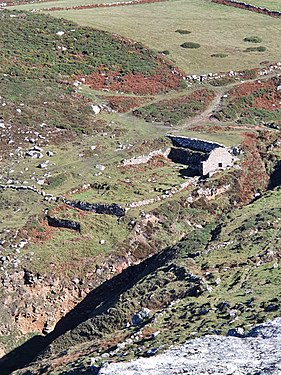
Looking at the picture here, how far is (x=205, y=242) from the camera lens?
54281 mm

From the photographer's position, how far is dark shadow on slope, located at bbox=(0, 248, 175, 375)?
4925cm

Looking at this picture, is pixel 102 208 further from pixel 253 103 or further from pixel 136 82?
pixel 253 103

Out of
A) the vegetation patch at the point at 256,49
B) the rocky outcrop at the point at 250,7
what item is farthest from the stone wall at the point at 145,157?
the rocky outcrop at the point at 250,7

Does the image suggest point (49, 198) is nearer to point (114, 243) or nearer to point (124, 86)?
point (114, 243)

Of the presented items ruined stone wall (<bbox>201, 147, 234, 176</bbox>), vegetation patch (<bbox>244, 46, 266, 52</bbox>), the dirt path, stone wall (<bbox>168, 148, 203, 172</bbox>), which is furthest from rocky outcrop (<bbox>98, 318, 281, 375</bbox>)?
vegetation patch (<bbox>244, 46, 266, 52</bbox>)

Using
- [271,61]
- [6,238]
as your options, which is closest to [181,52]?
[271,61]

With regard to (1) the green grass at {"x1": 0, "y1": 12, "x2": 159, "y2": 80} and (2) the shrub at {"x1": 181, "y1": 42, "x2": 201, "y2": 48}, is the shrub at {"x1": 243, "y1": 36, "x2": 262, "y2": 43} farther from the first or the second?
(1) the green grass at {"x1": 0, "y1": 12, "x2": 159, "y2": 80}

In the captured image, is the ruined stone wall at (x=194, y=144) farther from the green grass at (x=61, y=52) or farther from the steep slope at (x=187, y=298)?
the green grass at (x=61, y=52)

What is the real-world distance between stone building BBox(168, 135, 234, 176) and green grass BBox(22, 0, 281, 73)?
22.1 m

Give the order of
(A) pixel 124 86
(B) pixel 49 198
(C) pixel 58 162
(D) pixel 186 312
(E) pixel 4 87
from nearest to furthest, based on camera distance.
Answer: (D) pixel 186 312 → (B) pixel 49 198 → (C) pixel 58 162 → (E) pixel 4 87 → (A) pixel 124 86

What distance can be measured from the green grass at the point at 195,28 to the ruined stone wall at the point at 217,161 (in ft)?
88.6

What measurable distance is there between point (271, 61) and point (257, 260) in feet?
189

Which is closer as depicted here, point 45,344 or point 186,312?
point 186,312

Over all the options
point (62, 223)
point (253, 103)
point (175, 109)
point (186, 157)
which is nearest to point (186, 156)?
point (186, 157)
